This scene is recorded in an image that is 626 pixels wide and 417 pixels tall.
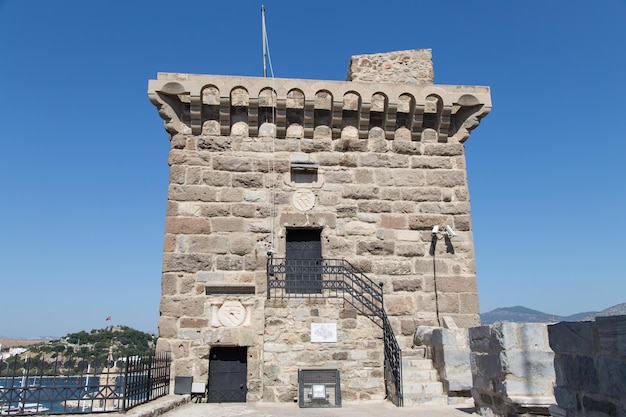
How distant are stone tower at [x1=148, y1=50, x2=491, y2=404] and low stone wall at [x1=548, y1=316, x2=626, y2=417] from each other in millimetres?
4673

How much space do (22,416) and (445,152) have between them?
8.51 m

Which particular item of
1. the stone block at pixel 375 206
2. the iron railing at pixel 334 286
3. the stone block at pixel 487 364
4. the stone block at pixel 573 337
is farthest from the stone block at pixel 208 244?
the stone block at pixel 573 337

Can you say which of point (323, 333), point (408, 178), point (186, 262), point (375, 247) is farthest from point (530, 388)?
point (186, 262)

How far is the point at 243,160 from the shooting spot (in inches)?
384

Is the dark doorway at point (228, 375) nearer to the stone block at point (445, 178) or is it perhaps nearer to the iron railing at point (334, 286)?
the iron railing at point (334, 286)

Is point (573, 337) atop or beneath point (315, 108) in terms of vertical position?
beneath

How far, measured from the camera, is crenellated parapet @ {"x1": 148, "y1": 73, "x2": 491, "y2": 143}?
9.63 m

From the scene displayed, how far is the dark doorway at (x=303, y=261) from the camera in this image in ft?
29.2

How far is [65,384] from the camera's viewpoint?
5.85m

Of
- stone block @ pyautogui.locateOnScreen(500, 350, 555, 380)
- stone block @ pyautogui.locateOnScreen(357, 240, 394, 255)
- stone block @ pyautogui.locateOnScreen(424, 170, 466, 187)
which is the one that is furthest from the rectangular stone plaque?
stone block @ pyautogui.locateOnScreen(500, 350, 555, 380)

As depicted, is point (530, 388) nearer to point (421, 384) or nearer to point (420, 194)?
point (421, 384)

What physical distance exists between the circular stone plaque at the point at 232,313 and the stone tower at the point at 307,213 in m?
0.02

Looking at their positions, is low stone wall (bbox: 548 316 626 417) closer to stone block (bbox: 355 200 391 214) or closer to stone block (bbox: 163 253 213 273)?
stone block (bbox: 355 200 391 214)

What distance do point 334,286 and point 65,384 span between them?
15.3ft
